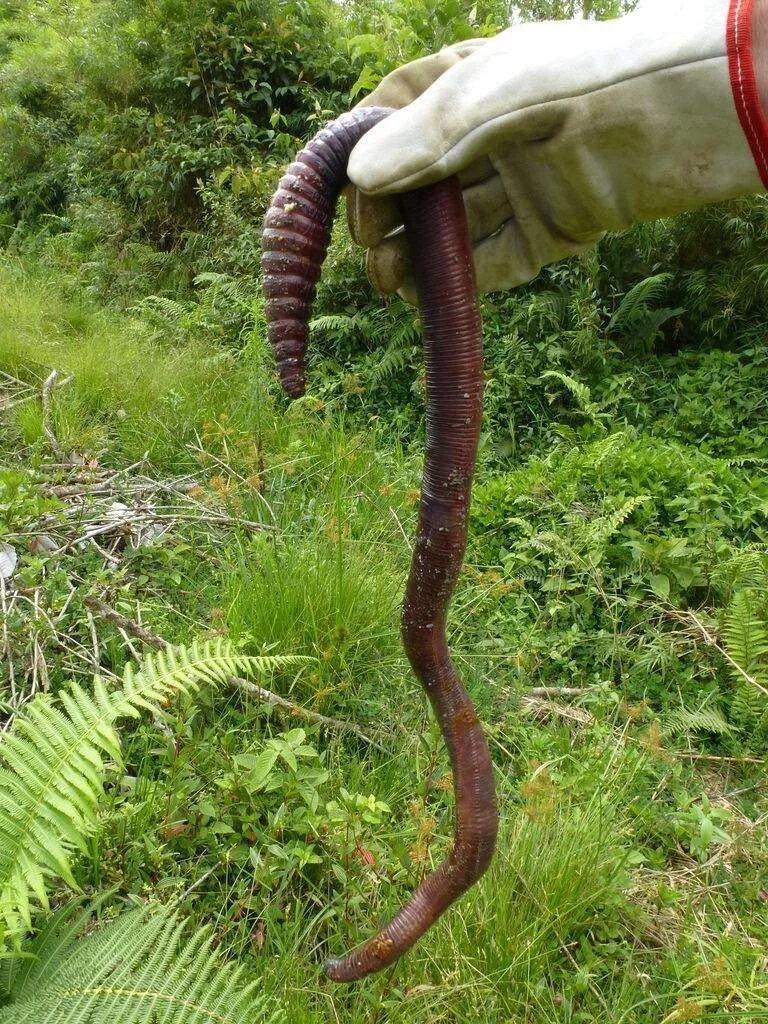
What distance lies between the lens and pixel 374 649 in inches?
88.7

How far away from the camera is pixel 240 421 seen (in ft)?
11.5

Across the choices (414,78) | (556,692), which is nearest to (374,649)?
(556,692)

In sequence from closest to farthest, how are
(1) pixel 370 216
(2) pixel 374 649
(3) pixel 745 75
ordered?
(3) pixel 745 75
(1) pixel 370 216
(2) pixel 374 649

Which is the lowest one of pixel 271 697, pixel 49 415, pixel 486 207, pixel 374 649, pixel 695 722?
pixel 695 722

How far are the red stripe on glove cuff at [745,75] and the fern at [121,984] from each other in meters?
1.52

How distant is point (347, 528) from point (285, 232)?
5.06 ft

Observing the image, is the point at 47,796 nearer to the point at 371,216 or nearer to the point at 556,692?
the point at 371,216

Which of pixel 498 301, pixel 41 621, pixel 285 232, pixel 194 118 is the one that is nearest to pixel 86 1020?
pixel 41 621

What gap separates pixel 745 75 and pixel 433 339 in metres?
0.52

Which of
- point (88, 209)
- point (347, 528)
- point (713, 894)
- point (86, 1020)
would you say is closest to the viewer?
point (86, 1020)

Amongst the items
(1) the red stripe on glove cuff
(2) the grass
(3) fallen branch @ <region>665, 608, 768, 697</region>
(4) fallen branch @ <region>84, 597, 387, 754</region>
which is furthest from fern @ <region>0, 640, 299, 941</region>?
(3) fallen branch @ <region>665, 608, 768, 697</region>

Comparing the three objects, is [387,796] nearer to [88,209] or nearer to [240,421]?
[240,421]

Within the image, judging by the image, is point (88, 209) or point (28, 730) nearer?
point (28, 730)

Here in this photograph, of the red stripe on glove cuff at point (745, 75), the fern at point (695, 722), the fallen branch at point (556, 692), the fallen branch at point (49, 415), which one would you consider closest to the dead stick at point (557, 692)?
the fallen branch at point (556, 692)
